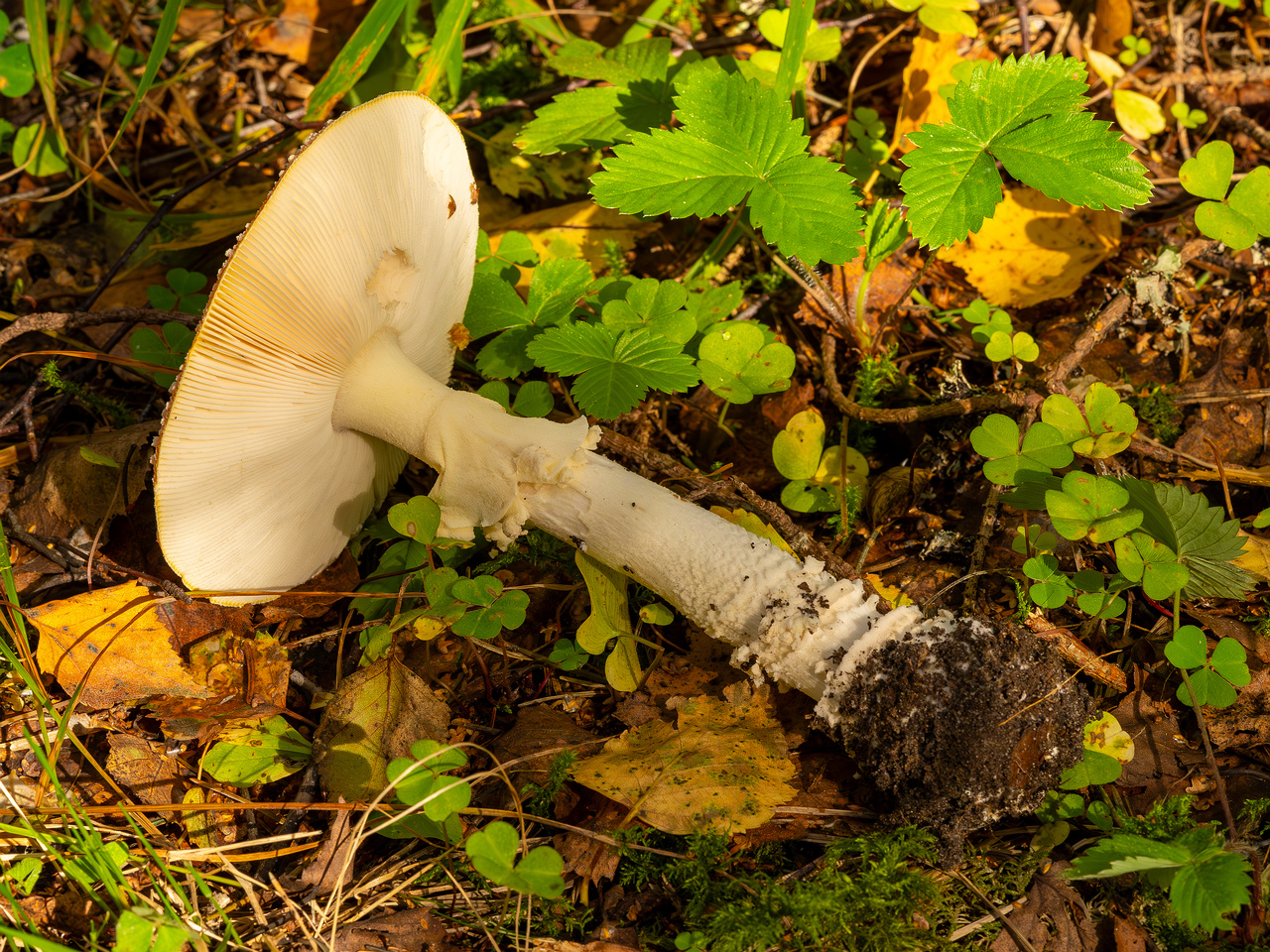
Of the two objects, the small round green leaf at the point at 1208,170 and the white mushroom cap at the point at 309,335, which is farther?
the small round green leaf at the point at 1208,170

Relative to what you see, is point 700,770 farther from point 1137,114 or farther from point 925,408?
point 1137,114

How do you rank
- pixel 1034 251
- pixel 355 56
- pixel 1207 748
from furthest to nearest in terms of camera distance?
pixel 1034 251
pixel 355 56
pixel 1207 748

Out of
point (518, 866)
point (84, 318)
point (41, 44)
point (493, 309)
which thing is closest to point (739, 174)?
point (493, 309)

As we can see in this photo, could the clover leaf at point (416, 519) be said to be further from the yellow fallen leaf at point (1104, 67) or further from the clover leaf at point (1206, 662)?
the yellow fallen leaf at point (1104, 67)

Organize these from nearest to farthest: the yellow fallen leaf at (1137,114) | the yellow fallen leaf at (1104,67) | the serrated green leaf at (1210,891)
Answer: the serrated green leaf at (1210,891), the yellow fallen leaf at (1137,114), the yellow fallen leaf at (1104,67)

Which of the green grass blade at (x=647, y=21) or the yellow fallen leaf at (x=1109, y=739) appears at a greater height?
the green grass blade at (x=647, y=21)

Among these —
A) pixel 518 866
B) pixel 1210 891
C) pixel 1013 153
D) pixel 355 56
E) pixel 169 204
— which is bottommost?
pixel 518 866

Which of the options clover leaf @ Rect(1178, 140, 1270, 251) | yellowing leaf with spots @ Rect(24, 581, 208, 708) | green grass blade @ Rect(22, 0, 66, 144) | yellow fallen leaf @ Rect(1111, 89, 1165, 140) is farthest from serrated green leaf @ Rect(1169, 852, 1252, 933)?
green grass blade @ Rect(22, 0, 66, 144)

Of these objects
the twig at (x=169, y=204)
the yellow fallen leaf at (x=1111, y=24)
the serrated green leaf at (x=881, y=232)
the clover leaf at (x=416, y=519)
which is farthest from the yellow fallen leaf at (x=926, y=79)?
the clover leaf at (x=416, y=519)
